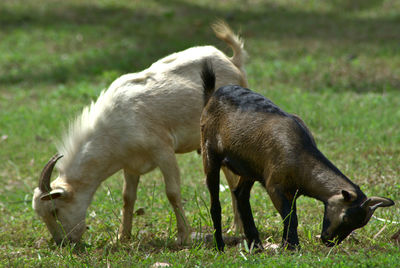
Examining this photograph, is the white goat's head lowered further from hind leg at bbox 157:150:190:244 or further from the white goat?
hind leg at bbox 157:150:190:244

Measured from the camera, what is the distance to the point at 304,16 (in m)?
15.8

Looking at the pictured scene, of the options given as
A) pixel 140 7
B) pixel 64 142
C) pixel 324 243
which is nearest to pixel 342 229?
pixel 324 243

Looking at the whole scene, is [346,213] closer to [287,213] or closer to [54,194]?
[287,213]

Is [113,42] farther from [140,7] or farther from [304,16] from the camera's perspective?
[304,16]

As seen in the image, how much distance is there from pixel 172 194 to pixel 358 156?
3.01 meters

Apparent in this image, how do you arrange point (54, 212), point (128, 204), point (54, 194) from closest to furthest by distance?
point (54, 194), point (54, 212), point (128, 204)

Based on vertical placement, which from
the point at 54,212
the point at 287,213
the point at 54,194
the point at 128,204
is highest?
the point at 287,213

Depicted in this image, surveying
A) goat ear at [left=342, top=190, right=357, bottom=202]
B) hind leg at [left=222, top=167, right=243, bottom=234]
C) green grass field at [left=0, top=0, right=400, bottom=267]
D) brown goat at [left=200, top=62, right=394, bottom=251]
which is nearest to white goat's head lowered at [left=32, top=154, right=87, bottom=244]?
green grass field at [left=0, top=0, right=400, bottom=267]

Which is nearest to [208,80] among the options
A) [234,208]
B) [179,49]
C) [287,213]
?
[287,213]

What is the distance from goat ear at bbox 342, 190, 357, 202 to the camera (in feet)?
13.7

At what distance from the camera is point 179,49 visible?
14203mm

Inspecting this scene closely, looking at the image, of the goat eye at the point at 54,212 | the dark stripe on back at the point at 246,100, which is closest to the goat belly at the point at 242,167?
the dark stripe on back at the point at 246,100

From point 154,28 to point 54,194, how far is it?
10.4m

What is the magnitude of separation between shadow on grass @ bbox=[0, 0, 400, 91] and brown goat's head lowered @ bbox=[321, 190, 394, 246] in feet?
31.4
